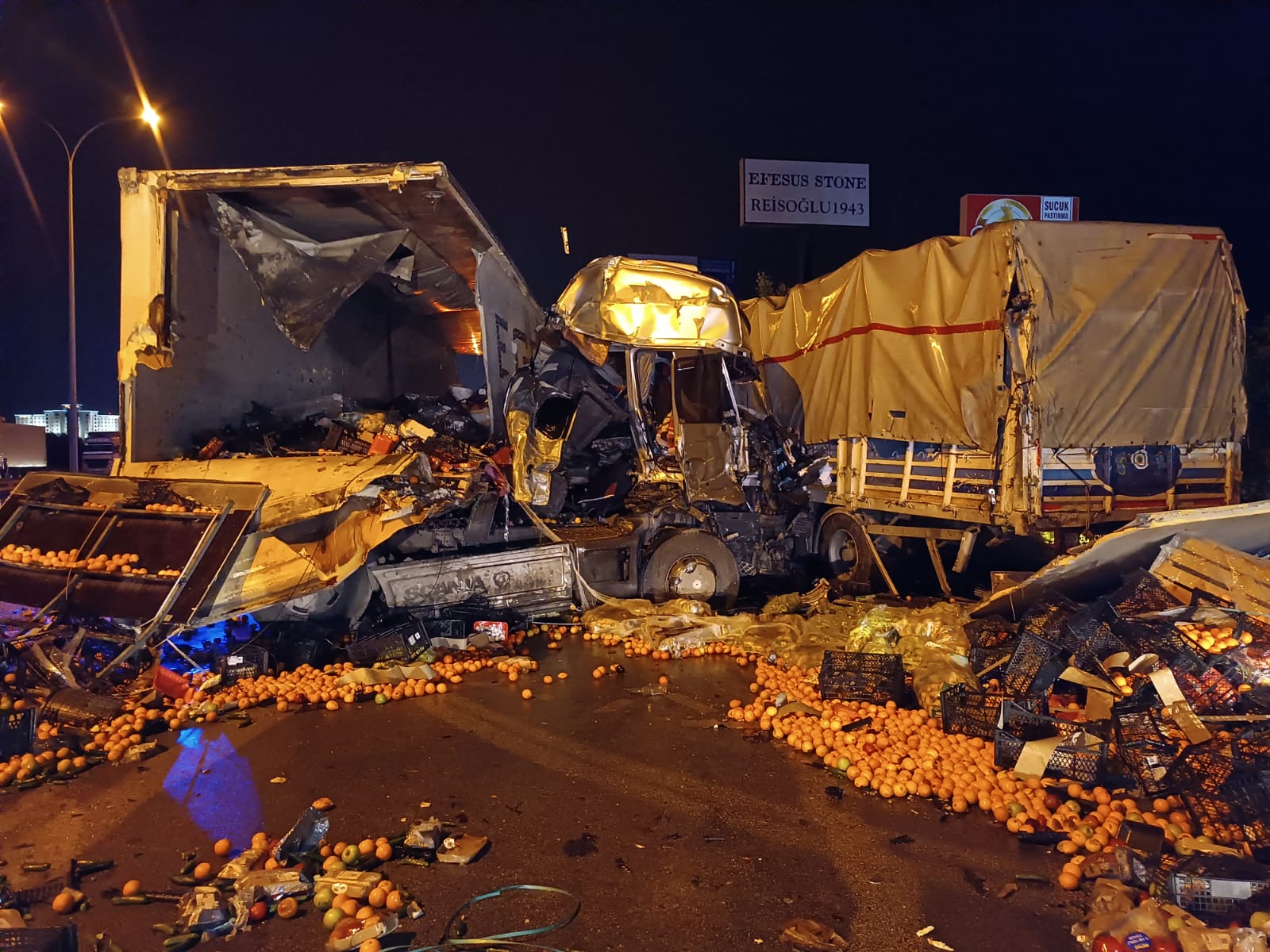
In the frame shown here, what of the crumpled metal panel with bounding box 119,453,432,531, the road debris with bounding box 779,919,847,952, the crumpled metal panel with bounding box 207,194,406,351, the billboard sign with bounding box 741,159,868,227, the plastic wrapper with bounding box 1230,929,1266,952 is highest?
the billboard sign with bounding box 741,159,868,227

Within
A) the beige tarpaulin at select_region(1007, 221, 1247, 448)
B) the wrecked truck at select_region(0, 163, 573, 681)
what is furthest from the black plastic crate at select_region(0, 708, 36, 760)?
the beige tarpaulin at select_region(1007, 221, 1247, 448)

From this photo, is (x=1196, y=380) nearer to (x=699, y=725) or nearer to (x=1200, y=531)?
(x=1200, y=531)

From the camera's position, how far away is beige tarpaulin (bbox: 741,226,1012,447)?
6.22 m

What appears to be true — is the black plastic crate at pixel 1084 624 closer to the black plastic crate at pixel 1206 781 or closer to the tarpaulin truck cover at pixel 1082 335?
the black plastic crate at pixel 1206 781

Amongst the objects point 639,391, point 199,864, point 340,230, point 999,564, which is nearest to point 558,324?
point 639,391

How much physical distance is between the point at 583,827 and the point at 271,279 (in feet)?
19.3

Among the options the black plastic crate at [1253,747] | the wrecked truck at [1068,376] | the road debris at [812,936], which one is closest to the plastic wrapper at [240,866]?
the road debris at [812,936]

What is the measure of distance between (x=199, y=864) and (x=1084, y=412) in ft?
22.0

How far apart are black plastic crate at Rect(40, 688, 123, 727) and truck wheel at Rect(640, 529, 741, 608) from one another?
4.50m

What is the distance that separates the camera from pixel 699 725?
4.61 m

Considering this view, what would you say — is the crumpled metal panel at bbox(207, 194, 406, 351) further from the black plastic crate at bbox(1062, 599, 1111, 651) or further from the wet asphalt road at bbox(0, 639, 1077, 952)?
the black plastic crate at bbox(1062, 599, 1111, 651)

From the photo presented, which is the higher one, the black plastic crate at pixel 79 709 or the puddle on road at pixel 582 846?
the black plastic crate at pixel 79 709

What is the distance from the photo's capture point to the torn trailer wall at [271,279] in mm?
5840

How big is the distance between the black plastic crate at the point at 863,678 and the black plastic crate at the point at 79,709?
460 centimetres
